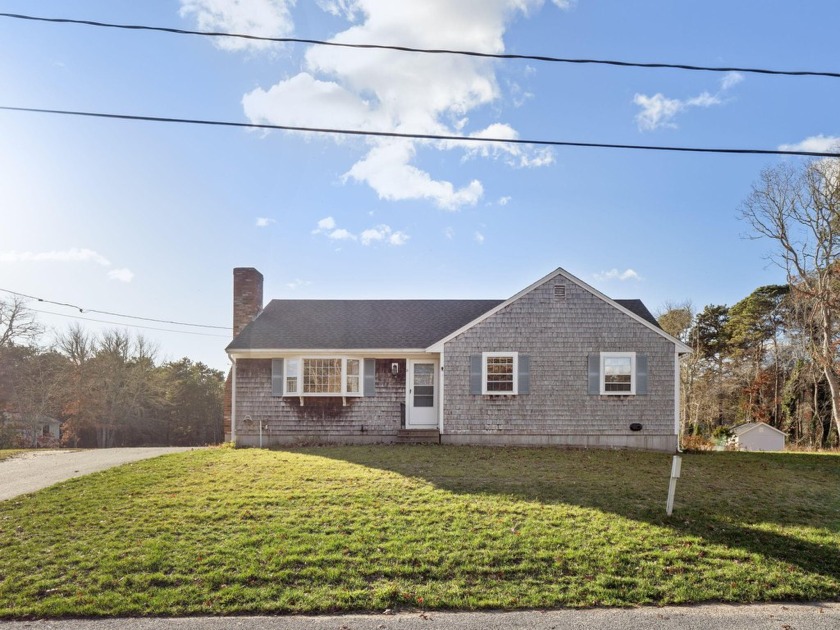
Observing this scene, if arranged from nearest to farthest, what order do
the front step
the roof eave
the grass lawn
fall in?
the grass lawn → the front step → the roof eave

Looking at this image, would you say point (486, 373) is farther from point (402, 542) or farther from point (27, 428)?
point (27, 428)

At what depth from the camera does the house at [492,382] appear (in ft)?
52.6

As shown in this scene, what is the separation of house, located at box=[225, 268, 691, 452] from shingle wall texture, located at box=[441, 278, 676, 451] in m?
0.03

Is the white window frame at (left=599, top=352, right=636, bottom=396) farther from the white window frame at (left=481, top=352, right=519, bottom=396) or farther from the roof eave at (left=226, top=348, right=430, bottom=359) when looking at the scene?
the roof eave at (left=226, top=348, right=430, bottom=359)

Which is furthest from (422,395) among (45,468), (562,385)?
(45,468)

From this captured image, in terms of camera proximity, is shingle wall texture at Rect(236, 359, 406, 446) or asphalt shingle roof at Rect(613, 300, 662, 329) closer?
shingle wall texture at Rect(236, 359, 406, 446)

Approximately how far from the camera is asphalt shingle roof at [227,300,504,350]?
17.1 meters

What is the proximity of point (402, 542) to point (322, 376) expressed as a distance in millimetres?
10250

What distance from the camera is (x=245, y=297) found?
19609mm

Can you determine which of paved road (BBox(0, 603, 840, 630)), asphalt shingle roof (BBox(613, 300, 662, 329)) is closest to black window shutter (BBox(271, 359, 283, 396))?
asphalt shingle roof (BBox(613, 300, 662, 329))

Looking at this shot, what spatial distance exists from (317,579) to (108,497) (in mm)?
5073

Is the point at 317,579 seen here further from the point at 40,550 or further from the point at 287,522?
the point at 40,550

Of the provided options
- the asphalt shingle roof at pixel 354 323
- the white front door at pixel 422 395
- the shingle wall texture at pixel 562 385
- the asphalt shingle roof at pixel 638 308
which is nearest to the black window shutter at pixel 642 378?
the shingle wall texture at pixel 562 385

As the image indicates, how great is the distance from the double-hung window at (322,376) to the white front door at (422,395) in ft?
5.15
